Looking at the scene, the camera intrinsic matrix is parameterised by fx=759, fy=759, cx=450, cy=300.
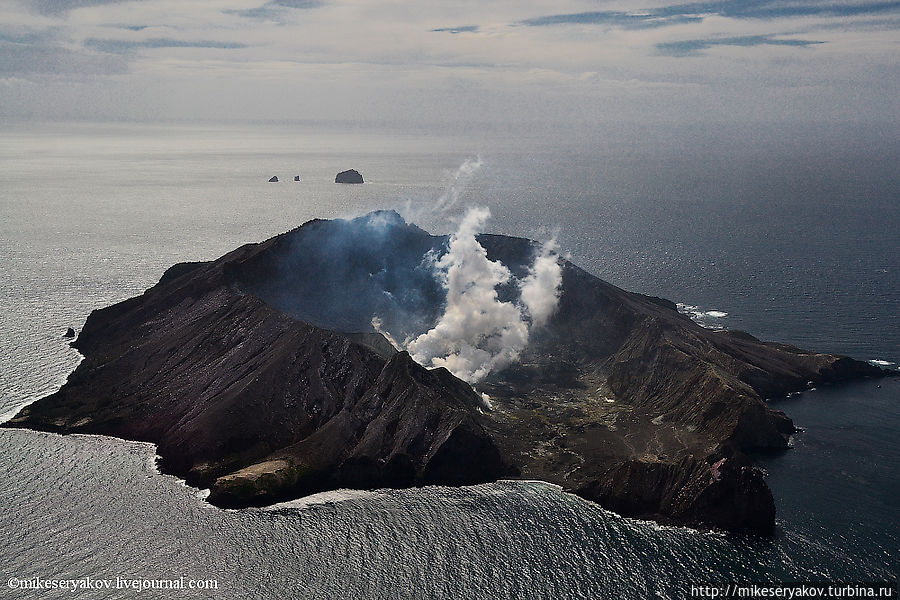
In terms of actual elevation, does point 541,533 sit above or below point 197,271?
below

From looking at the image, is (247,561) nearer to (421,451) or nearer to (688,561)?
(421,451)

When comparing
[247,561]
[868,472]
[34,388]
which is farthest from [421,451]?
[34,388]

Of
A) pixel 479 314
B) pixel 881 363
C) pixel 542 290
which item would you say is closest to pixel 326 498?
pixel 479 314

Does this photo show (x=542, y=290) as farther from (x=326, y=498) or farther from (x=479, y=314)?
(x=326, y=498)

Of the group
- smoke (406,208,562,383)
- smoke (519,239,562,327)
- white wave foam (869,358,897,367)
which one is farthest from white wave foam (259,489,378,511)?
white wave foam (869,358,897,367)

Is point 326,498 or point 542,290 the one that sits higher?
point 542,290
